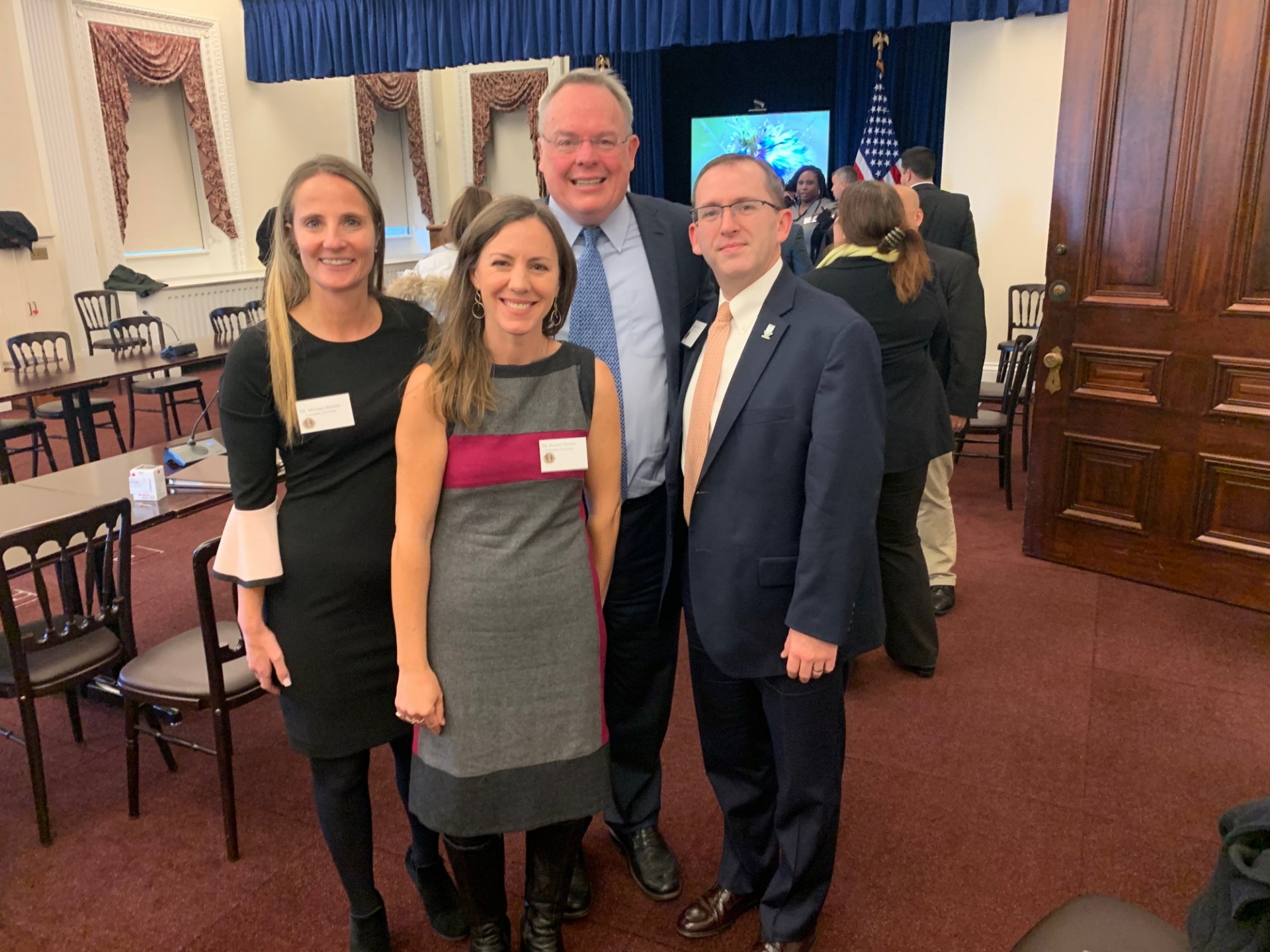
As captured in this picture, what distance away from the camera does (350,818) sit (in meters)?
1.67

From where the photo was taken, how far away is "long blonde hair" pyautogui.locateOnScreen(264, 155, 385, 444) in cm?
145

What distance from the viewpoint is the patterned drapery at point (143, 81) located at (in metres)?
7.41

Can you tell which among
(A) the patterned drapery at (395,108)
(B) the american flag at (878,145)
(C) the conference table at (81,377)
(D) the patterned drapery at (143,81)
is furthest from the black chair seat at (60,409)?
(B) the american flag at (878,145)

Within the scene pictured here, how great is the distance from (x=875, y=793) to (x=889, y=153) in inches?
280

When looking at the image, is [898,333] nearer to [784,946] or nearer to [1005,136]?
[784,946]

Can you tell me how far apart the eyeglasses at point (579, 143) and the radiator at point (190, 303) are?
21.9 ft

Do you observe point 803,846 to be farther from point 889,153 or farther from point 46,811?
point 889,153

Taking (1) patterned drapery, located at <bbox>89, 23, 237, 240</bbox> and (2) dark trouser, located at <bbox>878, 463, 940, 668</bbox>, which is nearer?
(2) dark trouser, located at <bbox>878, 463, 940, 668</bbox>

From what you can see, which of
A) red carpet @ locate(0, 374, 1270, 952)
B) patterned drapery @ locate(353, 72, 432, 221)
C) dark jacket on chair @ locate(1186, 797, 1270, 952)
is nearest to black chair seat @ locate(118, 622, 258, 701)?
red carpet @ locate(0, 374, 1270, 952)

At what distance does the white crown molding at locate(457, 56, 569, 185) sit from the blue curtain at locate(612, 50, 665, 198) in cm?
29

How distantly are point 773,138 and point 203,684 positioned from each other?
9.07m

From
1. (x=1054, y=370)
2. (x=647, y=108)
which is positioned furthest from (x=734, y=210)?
(x=647, y=108)

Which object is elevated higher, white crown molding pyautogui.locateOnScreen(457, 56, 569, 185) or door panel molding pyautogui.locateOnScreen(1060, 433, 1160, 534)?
white crown molding pyautogui.locateOnScreen(457, 56, 569, 185)

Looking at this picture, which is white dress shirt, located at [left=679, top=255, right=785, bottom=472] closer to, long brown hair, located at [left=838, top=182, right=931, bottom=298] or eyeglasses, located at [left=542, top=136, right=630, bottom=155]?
eyeglasses, located at [left=542, top=136, right=630, bottom=155]
